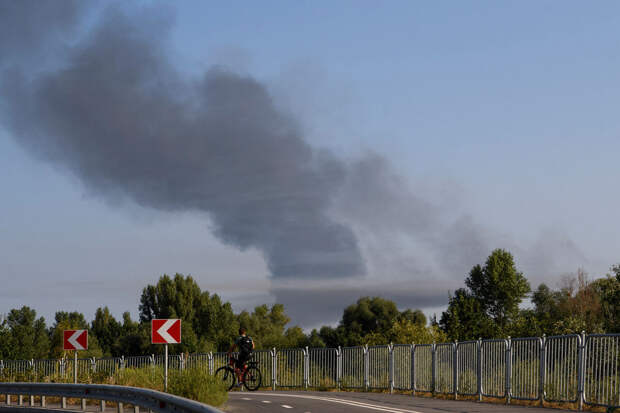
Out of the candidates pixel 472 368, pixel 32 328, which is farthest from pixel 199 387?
pixel 32 328

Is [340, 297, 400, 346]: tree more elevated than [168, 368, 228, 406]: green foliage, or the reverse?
[168, 368, 228, 406]: green foliage

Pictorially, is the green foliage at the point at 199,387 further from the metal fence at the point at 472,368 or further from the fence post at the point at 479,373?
the fence post at the point at 479,373

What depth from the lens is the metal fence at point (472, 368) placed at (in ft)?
64.0

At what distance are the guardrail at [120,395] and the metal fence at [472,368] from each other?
8.74 ft

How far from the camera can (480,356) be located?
24.6m

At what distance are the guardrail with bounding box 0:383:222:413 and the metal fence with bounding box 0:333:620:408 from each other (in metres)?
2.66

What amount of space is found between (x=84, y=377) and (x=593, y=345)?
63.9ft

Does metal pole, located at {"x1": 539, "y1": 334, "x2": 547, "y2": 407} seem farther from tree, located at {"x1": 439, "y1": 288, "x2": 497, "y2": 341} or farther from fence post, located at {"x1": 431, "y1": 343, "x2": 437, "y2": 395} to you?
tree, located at {"x1": 439, "y1": 288, "x2": 497, "y2": 341}

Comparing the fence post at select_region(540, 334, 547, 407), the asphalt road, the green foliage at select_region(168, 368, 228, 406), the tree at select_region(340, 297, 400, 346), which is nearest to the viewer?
the asphalt road

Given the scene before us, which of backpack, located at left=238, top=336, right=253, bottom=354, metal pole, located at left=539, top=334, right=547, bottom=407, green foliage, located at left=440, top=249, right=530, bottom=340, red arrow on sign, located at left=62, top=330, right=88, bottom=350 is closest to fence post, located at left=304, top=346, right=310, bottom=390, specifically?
backpack, located at left=238, top=336, right=253, bottom=354

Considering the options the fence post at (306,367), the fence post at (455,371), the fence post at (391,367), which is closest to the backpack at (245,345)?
the fence post at (391,367)

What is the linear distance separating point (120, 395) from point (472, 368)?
34.9 feet

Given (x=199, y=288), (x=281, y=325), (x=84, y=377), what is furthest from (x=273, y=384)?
(x=281, y=325)

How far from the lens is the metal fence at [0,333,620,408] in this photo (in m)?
19.5
